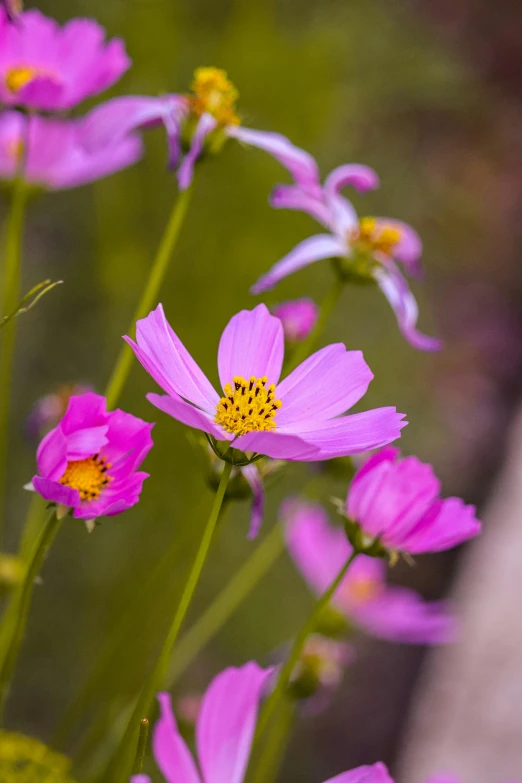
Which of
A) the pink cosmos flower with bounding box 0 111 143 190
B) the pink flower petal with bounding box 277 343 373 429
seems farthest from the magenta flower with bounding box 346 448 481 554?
the pink cosmos flower with bounding box 0 111 143 190

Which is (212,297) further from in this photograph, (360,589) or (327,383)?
(327,383)

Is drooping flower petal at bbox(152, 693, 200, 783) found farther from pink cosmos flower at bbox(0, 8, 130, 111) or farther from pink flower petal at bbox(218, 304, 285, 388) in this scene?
pink cosmos flower at bbox(0, 8, 130, 111)

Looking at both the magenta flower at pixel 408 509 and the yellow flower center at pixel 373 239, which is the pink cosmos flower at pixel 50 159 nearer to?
the yellow flower center at pixel 373 239

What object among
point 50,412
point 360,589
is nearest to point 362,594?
point 360,589

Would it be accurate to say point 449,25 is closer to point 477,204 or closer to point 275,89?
point 477,204

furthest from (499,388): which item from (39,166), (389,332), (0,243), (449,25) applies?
(39,166)

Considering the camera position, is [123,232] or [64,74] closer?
[64,74]

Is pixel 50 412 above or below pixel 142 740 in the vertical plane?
above
